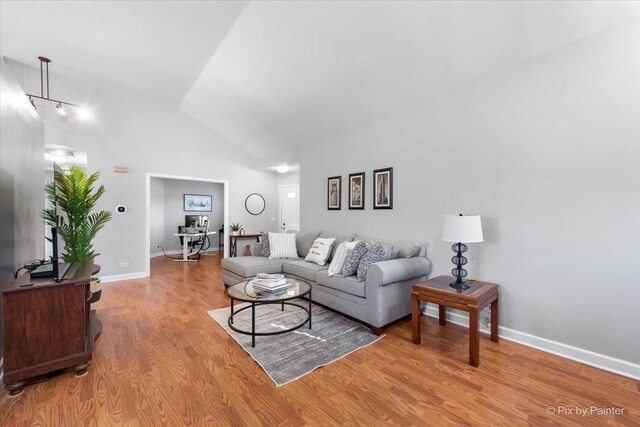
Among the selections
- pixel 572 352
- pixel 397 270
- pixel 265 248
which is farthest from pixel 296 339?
pixel 572 352

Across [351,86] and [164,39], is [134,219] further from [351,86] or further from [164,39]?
[351,86]

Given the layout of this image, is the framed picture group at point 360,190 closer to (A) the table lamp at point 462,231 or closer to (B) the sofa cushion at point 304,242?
(B) the sofa cushion at point 304,242

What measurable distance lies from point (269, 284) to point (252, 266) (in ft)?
3.76

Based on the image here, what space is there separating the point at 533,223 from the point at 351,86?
2539 mm

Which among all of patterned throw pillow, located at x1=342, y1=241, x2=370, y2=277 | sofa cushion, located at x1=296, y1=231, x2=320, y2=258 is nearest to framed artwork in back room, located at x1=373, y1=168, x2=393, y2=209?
patterned throw pillow, located at x1=342, y1=241, x2=370, y2=277

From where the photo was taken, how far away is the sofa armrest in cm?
269

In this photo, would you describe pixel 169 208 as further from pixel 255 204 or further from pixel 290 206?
pixel 290 206

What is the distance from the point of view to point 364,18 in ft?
8.52

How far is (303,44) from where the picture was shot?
3143mm

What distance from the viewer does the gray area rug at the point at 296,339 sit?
217 centimetres

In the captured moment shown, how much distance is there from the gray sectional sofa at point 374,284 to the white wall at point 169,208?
17.0 feet

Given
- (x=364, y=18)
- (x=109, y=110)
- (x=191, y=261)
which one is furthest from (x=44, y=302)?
(x=191, y=261)

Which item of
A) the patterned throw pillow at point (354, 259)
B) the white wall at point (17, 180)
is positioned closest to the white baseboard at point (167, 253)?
the white wall at point (17, 180)

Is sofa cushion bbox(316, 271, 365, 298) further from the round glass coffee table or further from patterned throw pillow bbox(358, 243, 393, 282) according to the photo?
the round glass coffee table
